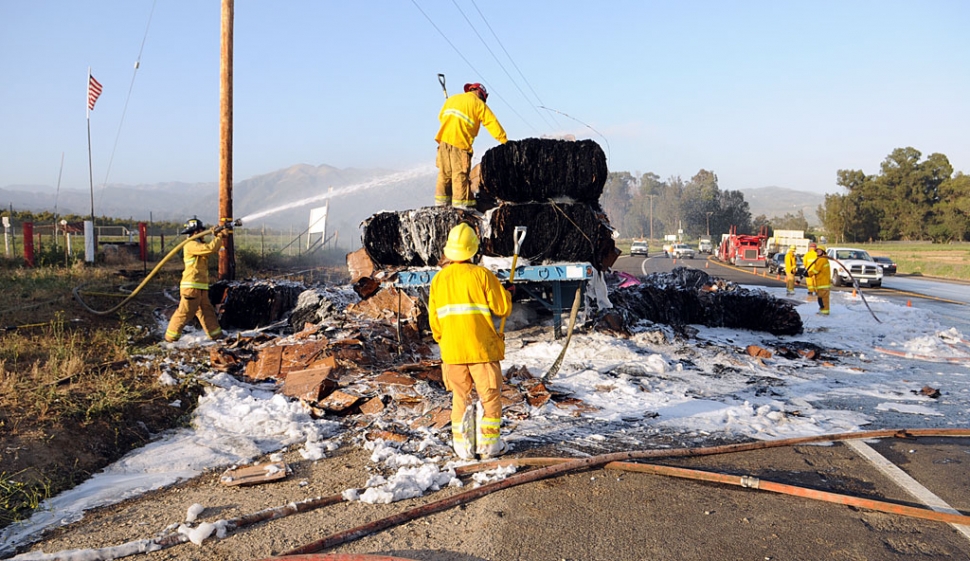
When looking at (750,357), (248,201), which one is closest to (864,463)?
(750,357)

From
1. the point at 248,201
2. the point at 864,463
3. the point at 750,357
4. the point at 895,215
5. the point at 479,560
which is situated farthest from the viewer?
the point at 248,201

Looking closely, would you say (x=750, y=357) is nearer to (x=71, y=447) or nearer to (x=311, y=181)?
(x=71, y=447)

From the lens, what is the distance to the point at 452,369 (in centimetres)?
520

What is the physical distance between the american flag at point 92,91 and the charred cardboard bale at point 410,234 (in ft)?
32.7

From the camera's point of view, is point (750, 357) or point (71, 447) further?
point (750, 357)

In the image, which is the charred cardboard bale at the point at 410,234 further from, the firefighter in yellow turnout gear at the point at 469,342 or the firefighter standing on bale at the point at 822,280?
the firefighter standing on bale at the point at 822,280

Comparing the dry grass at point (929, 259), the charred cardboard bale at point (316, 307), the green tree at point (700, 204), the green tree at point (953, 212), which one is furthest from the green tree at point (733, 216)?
the charred cardboard bale at point (316, 307)

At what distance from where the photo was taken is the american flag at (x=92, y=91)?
15.5m

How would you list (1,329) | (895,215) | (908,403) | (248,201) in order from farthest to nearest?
(248,201) < (895,215) < (1,329) < (908,403)

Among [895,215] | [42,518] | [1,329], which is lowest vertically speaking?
[42,518]

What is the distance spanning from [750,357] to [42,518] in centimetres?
810

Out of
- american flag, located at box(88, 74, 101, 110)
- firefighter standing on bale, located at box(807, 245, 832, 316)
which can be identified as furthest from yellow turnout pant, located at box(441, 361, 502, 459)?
american flag, located at box(88, 74, 101, 110)

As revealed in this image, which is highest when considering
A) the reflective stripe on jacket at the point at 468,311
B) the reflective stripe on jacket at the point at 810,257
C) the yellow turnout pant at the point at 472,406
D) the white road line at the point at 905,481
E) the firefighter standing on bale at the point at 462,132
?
the firefighter standing on bale at the point at 462,132

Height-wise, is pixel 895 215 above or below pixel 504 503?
above
